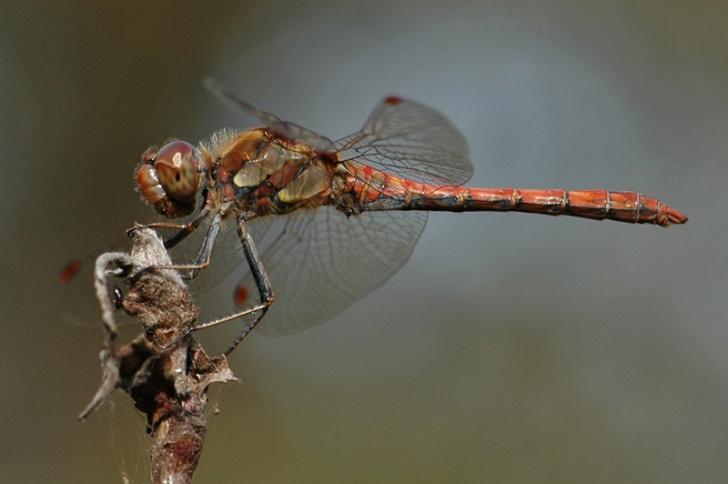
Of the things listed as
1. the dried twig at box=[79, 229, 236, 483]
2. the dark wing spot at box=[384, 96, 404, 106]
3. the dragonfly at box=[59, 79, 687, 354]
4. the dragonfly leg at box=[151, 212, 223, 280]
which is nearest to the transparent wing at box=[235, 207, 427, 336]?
the dragonfly at box=[59, 79, 687, 354]

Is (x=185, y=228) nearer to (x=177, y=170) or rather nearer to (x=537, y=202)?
(x=177, y=170)

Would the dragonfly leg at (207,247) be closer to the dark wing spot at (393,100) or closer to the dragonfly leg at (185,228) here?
the dragonfly leg at (185,228)

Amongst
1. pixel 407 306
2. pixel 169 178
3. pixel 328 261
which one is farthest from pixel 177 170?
pixel 407 306

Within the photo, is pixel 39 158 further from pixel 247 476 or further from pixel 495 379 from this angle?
pixel 495 379

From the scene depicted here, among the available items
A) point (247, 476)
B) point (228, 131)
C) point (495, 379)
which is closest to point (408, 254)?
point (228, 131)

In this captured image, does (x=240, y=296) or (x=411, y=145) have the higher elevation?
(x=411, y=145)

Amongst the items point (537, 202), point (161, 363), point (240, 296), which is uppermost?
point (537, 202)
